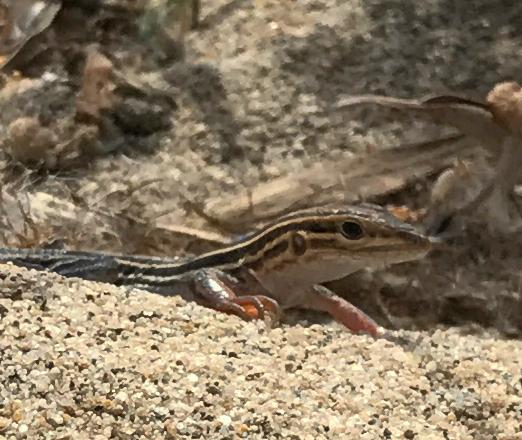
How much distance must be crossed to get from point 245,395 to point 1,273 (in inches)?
31.8

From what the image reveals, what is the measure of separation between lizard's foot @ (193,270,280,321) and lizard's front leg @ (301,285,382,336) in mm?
338

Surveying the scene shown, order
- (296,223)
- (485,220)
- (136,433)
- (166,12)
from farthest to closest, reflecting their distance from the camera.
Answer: (166,12), (485,220), (296,223), (136,433)

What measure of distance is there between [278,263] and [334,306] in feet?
1.01

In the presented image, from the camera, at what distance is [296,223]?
Answer: 3.57 m

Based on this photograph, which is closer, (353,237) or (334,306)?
(353,237)

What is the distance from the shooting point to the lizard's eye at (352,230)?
11.2 feet

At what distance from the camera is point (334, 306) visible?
3850 mm

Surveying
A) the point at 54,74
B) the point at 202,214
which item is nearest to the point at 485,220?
the point at 202,214

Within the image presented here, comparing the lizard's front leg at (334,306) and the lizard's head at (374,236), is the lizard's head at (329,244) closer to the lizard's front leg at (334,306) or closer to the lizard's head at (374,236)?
the lizard's head at (374,236)

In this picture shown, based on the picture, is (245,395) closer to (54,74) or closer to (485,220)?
(485,220)

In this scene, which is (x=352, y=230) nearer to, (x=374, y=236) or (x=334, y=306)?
(x=374, y=236)

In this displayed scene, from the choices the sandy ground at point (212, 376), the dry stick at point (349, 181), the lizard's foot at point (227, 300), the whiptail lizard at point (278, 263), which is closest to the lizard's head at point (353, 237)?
the whiptail lizard at point (278, 263)

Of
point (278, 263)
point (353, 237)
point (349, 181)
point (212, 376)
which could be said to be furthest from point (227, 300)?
point (349, 181)

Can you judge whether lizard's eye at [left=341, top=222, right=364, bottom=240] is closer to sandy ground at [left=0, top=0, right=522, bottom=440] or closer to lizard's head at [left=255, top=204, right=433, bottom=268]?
lizard's head at [left=255, top=204, right=433, bottom=268]
